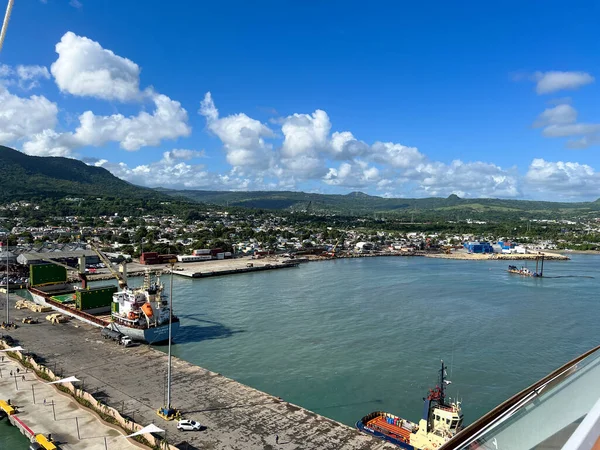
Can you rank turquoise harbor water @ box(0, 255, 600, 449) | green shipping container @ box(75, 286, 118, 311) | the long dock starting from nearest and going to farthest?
turquoise harbor water @ box(0, 255, 600, 449)
green shipping container @ box(75, 286, 118, 311)
the long dock

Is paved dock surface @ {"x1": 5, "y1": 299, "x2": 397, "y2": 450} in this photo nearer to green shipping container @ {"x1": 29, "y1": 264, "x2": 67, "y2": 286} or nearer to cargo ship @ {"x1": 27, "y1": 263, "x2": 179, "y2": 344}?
cargo ship @ {"x1": 27, "y1": 263, "x2": 179, "y2": 344}

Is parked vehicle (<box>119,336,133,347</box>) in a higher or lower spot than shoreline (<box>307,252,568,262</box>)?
higher

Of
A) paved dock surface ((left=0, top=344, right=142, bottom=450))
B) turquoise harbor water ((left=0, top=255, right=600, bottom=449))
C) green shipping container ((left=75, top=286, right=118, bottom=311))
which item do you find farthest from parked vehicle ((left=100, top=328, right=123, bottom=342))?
paved dock surface ((left=0, top=344, right=142, bottom=450))

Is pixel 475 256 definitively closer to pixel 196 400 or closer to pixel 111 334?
pixel 111 334

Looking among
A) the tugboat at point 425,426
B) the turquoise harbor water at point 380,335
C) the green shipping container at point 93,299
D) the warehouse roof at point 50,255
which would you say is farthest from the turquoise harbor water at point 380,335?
the warehouse roof at point 50,255

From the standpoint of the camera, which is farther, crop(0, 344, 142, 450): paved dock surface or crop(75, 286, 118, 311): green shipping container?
crop(75, 286, 118, 311): green shipping container

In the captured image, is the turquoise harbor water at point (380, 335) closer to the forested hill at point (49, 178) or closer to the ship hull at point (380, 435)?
the ship hull at point (380, 435)

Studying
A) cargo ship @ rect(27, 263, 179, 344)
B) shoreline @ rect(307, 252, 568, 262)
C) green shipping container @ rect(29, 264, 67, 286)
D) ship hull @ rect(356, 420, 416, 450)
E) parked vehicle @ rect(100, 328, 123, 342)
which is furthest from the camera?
shoreline @ rect(307, 252, 568, 262)
